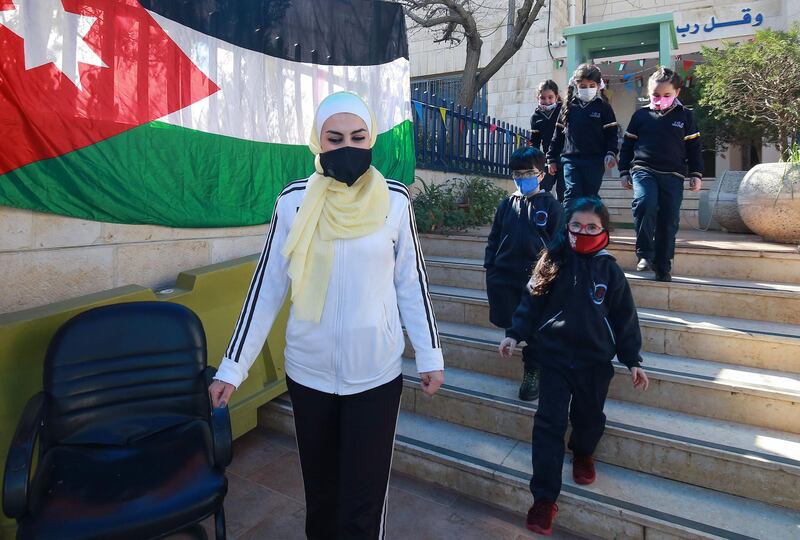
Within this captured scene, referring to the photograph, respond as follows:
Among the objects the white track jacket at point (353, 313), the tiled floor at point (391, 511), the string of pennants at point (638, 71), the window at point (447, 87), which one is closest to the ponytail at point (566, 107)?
the white track jacket at point (353, 313)

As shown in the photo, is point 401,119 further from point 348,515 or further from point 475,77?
point 348,515

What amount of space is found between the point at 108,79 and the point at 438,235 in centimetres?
356

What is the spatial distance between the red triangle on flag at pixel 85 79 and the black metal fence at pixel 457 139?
12.7 feet

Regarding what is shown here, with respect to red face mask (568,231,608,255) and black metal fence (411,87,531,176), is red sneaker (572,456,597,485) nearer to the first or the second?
red face mask (568,231,608,255)

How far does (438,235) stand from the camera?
18.7ft

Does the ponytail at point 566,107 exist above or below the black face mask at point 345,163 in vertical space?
above

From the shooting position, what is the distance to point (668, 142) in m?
4.07

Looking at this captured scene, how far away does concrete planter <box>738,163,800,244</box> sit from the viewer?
448cm

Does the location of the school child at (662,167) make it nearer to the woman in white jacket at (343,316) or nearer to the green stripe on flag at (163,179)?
the green stripe on flag at (163,179)

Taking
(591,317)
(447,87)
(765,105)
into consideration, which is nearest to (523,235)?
(591,317)

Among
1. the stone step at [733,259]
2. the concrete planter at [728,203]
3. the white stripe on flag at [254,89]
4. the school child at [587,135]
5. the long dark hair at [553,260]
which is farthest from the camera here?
the concrete planter at [728,203]

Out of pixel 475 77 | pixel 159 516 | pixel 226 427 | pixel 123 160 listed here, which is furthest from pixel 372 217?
pixel 475 77

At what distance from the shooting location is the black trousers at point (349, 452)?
180 cm

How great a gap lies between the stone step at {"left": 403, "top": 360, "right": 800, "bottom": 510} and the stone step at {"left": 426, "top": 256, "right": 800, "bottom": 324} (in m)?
1.08
